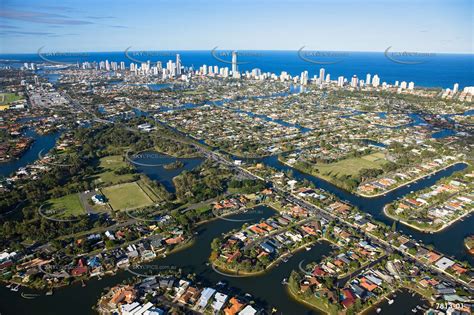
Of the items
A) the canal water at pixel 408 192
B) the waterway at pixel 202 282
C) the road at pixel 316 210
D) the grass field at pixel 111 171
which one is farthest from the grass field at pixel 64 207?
the canal water at pixel 408 192

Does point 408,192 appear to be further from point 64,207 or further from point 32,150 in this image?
point 32,150

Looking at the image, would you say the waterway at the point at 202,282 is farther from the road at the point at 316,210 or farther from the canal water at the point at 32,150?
the canal water at the point at 32,150

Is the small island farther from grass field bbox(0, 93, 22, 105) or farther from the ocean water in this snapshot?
the ocean water

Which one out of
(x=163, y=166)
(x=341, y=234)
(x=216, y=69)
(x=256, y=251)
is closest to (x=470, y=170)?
(x=341, y=234)

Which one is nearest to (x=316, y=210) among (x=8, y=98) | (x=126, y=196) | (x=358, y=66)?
(x=126, y=196)

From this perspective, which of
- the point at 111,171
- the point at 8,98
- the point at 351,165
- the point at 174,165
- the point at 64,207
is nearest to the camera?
the point at 64,207

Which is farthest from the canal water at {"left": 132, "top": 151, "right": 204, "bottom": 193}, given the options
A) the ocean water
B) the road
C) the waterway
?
the ocean water
